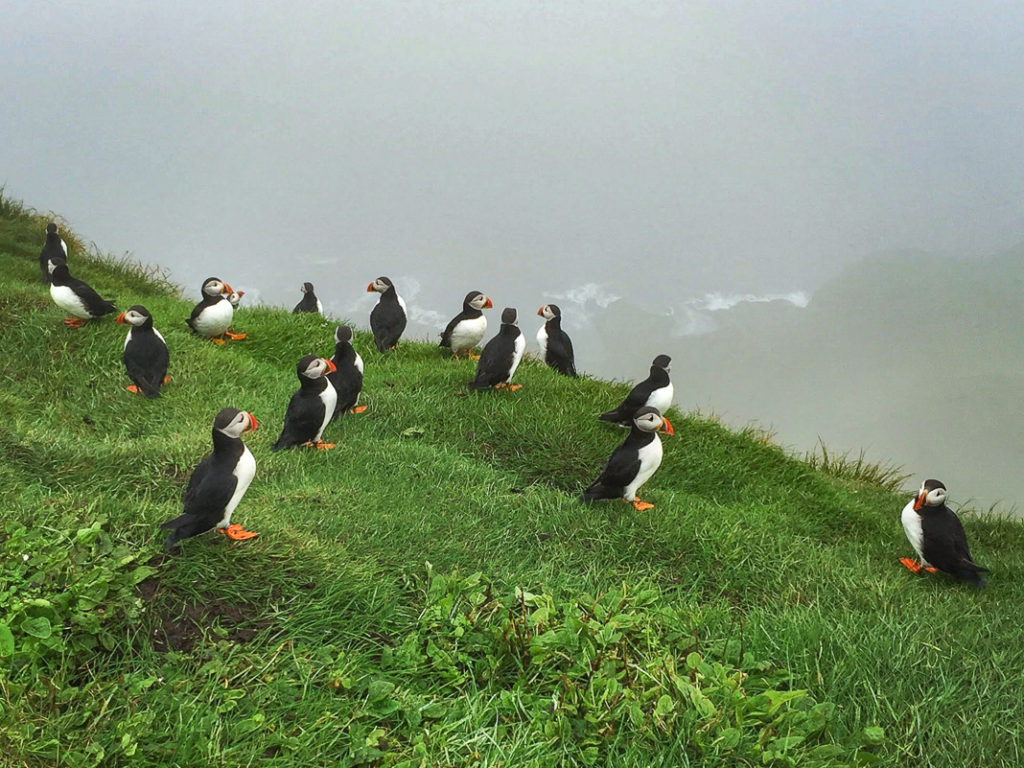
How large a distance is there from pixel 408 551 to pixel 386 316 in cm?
474

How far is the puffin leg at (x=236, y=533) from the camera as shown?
3320 millimetres

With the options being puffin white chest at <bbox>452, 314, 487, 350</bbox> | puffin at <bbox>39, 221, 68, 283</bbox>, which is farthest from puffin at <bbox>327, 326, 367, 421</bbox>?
puffin at <bbox>39, 221, 68, 283</bbox>

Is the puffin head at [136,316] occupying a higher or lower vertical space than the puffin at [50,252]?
lower

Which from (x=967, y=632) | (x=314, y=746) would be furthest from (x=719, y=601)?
(x=314, y=746)

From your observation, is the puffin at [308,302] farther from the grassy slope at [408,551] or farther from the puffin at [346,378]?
the puffin at [346,378]

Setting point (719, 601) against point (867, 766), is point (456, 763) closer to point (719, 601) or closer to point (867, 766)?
point (867, 766)

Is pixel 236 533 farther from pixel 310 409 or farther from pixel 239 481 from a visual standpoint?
pixel 310 409

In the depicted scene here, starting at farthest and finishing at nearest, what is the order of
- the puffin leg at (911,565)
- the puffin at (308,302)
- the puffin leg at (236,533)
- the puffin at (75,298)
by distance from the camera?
the puffin at (308,302), the puffin at (75,298), the puffin leg at (911,565), the puffin leg at (236,533)

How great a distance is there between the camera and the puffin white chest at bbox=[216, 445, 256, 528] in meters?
3.38

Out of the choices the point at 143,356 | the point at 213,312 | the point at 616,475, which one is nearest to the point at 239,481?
the point at 616,475

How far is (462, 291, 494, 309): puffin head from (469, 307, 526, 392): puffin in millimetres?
1206

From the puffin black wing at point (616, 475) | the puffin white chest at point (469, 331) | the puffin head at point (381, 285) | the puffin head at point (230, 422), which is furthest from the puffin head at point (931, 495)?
the puffin head at point (381, 285)

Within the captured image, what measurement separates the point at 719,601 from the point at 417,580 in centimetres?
173

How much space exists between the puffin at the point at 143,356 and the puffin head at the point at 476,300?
9.81 ft
